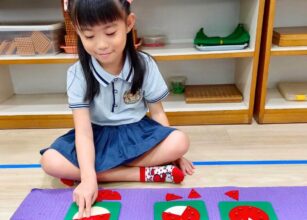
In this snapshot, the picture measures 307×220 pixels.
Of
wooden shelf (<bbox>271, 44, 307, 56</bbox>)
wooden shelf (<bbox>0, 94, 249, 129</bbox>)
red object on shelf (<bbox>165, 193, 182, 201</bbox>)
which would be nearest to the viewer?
red object on shelf (<bbox>165, 193, 182, 201</bbox>)

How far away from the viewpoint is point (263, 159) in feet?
2.99

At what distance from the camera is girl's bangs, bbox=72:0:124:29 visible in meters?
0.63

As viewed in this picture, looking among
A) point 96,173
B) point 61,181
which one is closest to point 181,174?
point 96,173

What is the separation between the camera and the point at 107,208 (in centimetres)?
70

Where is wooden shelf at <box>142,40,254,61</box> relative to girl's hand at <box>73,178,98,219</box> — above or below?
above

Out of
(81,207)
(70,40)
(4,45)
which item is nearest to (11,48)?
(4,45)

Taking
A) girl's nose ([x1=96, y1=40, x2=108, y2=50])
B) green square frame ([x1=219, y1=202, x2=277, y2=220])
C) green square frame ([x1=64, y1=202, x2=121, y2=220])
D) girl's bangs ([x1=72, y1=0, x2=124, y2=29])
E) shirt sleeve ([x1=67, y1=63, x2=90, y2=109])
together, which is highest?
girl's bangs ([x1=72, y1=0, x2=124, y2=29])

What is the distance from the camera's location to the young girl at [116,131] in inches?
30.4

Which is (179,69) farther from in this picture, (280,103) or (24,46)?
(24,46)

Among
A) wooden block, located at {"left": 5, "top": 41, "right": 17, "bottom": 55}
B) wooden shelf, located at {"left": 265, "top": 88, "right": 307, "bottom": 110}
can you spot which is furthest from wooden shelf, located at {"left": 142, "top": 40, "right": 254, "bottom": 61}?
wooden block, located at {"left": 5, "top": 41, "right": 17, "bottom": 55}

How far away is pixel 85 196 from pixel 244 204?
35 cm

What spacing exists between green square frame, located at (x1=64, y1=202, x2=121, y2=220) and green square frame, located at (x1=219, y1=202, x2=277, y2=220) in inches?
8.9

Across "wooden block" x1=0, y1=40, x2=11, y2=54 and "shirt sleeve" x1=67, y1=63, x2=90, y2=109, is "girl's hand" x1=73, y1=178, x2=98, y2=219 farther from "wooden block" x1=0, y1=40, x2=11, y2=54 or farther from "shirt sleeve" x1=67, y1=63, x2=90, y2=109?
"wooden block" x1=0, y1=40, x2=11, y2=54

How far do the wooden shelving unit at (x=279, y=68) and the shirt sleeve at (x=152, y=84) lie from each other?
0.42m
